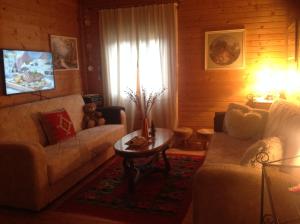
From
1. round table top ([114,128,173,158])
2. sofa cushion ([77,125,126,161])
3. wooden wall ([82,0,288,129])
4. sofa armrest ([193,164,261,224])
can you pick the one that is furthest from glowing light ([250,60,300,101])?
sofa armrest ([193,164,261,224])

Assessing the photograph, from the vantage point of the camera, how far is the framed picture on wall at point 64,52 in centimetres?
439

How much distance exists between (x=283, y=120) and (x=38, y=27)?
3359mm

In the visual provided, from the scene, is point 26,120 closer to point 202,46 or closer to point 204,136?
point 204,136

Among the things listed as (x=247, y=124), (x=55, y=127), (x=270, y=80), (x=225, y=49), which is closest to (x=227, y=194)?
(x=247, y=124)

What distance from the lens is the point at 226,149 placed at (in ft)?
9.83

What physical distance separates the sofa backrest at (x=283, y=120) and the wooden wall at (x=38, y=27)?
2994 mm

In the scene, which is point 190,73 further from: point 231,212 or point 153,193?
point 231,212

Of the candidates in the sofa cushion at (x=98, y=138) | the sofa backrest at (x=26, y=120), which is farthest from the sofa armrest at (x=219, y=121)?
the sofa backrest at (x=26, y=120)

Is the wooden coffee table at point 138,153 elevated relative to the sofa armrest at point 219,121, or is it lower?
lower

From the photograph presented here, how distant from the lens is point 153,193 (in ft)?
9.83

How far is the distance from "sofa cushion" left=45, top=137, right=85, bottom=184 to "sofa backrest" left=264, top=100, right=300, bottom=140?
6.55 ft

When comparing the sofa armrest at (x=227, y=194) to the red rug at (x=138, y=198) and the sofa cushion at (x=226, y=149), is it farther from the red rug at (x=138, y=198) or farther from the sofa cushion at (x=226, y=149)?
the sofa cushion at (x=226, y=149)

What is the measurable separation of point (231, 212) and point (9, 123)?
96.6 inches

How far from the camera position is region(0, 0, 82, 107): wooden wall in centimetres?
357
